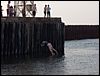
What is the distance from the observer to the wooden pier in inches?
955

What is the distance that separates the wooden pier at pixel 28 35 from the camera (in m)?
24.2

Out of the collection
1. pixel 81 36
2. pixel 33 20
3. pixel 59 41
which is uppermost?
pixel 33 20

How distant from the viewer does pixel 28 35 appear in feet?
82.5

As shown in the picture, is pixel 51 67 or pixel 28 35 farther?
pixel 28 35

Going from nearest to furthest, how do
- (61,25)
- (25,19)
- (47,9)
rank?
(25,19) < (61,25) < (47,9)

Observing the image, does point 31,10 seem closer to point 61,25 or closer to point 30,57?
point 61,25

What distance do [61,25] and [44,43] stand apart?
7.84ft

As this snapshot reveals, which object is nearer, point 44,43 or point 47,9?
point 44,43

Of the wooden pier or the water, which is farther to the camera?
the wooden pier

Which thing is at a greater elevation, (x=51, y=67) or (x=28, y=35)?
(x=28, y=35)

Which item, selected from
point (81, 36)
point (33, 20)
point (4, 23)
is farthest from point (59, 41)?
point (81, 36)

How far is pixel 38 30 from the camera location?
25688 mm

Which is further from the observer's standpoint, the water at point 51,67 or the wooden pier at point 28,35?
the wooden pier at point 28,35

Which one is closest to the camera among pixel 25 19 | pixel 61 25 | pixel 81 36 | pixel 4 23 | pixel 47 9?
pixel 4 23
